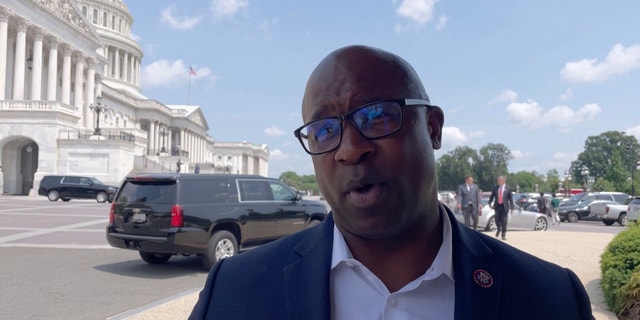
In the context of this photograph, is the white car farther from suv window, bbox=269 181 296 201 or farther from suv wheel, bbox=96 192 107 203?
suv wheel, bbox=96 192 107 203

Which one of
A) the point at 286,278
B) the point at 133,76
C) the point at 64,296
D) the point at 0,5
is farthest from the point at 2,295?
the point at 133,76

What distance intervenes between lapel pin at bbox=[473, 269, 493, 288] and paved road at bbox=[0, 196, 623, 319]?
5721mm

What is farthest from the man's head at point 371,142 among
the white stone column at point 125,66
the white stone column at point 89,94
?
the white stone column at point 125,66

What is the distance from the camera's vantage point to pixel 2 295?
26.6 ft

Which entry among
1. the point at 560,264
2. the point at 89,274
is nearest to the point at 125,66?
the point at 89,274

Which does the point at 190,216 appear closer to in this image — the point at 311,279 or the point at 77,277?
the point at 77,277

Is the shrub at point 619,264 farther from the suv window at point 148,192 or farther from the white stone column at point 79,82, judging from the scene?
the white stone column at point 79,82

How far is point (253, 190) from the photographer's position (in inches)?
462

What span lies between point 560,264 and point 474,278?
1050 centimetres

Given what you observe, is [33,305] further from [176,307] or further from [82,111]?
[82,111]

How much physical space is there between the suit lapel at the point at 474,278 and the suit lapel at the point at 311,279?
0.34 m

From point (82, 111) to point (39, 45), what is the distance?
1203 cm

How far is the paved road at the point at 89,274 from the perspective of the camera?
7.45m

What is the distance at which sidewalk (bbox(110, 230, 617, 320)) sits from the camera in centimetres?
674
